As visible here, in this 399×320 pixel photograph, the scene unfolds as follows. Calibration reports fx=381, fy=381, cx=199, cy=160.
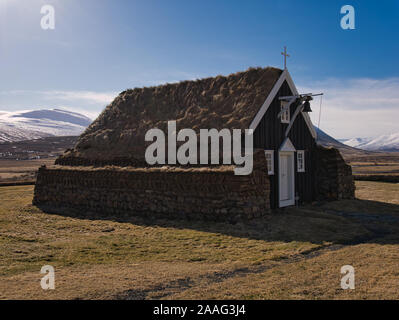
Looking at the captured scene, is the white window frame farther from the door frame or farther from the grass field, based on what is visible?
the grass field

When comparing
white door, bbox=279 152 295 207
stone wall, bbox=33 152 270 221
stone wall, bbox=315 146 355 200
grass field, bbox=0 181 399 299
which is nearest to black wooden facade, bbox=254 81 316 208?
white door, bbox=279 152 295 207

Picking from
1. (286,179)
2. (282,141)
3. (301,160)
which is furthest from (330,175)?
(282,141)

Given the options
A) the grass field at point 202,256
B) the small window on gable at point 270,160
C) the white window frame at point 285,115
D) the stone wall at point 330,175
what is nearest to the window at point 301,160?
the stone wall at point 330,175

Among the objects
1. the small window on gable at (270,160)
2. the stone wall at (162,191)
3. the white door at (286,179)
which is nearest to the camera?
the stone wall at (162,191)

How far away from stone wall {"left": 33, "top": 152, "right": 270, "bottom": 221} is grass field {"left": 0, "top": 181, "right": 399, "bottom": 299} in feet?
2.13

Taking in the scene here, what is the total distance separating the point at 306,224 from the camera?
13672 millimetres

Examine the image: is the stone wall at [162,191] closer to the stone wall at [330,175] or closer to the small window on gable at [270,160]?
the small window on gable at [270,160]

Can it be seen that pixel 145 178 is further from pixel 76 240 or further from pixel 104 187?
pixel 76 240

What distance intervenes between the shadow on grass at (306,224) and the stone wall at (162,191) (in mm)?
342

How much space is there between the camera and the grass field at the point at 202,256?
6.92m

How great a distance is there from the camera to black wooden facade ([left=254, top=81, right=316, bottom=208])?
1650 centimetres

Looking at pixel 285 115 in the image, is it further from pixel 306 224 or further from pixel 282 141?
pixel 306 224

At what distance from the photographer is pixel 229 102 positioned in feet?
56.5
